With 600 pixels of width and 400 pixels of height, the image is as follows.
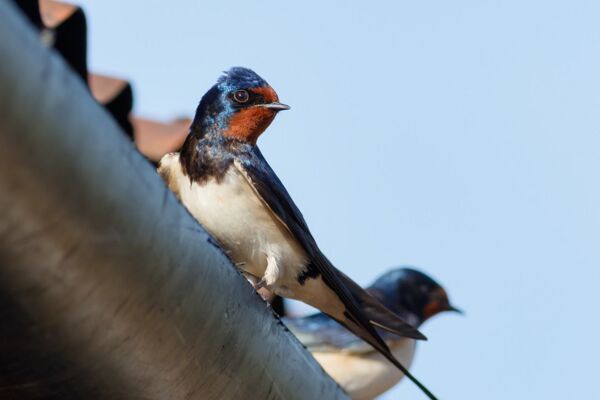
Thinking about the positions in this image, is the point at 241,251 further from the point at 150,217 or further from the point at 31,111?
the point at 31,111

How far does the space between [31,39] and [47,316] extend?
22 cm

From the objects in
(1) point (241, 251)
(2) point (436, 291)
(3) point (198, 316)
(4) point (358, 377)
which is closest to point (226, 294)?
(3) point (198, 316)

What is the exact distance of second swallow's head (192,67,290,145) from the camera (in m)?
2.27

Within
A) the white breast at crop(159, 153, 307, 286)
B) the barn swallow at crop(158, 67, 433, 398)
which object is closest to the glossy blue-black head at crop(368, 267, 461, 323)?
the barn swallow at crop(158, 67, 433, 398)

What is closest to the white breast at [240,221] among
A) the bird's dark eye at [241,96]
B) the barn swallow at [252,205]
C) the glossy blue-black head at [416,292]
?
the barn swallow at [252,205]

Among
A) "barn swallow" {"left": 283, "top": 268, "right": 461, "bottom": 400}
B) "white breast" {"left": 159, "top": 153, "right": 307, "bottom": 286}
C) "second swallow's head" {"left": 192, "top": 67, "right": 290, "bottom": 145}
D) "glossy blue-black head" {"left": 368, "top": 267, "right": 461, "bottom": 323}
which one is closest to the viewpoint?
"white breast" {"left": 159, "top": 153, "right": 307, "bottom": 286}

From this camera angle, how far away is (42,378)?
3.84 ft

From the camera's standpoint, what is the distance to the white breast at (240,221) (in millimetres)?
2145

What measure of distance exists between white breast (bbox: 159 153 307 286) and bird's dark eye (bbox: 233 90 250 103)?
15 cm

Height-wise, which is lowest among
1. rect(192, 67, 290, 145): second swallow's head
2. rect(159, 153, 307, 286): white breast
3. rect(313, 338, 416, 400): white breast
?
rect(313, 338, 416, 400): white breast

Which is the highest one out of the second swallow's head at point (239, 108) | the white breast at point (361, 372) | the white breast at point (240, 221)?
the second swallow's head at point (239, 108)

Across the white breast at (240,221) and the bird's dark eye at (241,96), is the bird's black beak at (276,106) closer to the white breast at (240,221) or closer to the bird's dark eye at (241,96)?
the bird's dark eye at (241,96)

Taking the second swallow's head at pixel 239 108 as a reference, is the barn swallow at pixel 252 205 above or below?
below

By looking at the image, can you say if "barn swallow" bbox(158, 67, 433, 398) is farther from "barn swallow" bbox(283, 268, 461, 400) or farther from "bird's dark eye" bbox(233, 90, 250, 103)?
"barn swallow" bbox(283, 268, 461, 400)
